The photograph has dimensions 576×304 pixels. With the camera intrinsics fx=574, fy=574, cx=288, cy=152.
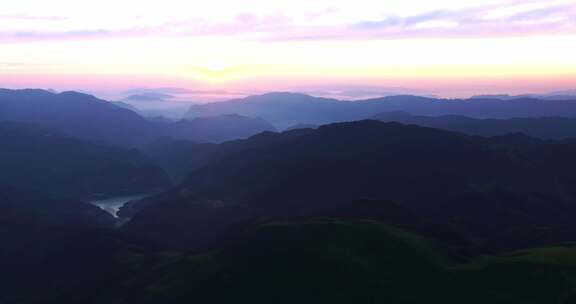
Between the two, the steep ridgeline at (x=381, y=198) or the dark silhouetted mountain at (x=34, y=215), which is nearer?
the steep ridgeline at (x=381, y=198)

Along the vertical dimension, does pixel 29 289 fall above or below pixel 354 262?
below

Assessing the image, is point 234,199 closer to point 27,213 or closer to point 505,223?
point 27,213

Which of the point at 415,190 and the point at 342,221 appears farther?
the point at 415,190

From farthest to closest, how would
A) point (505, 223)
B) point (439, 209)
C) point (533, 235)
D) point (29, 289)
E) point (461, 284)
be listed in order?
point (439, 209) → point (505, 223) → point (533, 235) → point (29, 289) → point (461, 284)

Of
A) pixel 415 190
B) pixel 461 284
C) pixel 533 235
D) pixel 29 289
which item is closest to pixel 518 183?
pixel 415 190

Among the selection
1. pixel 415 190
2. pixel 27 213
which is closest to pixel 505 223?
pixel 415 190

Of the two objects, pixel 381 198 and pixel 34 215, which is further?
pixel 381 198

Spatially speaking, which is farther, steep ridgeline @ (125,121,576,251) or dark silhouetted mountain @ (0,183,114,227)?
dark silhouetted mountain @ (0,183,114,227)

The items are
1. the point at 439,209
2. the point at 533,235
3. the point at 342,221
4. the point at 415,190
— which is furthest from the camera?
the point at 415,190

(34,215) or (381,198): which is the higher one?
(381,198)
